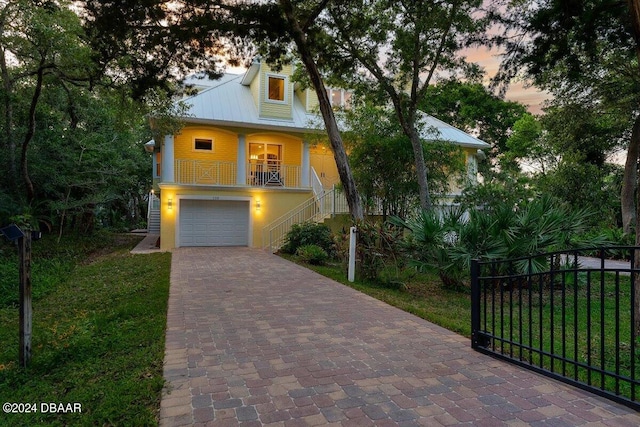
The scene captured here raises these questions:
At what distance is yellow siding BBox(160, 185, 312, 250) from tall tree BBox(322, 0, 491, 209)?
5179mm

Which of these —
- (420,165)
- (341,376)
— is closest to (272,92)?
(420,165)

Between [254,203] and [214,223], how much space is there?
1.71 m

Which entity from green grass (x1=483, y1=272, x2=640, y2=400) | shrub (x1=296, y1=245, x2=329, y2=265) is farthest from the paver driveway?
shrub (x1=296, y1=245, x2=329, y2=265)

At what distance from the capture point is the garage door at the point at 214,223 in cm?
1409

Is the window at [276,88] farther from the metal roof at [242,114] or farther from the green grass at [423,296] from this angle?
the green grass at [423,296]

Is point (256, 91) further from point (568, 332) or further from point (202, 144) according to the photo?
point (568, 332)

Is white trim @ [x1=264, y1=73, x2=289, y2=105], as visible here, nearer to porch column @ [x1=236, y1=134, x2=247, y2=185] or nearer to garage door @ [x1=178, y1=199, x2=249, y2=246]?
porch column @ [x1=236, y1=134, x2=247, y2=185]

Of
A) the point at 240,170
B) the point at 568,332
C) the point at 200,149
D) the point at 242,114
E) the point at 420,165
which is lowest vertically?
the point at 568,332

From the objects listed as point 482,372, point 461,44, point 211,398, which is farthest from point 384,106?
point 211,398

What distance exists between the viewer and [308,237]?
12047 mm

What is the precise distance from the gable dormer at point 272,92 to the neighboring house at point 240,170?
4 cm

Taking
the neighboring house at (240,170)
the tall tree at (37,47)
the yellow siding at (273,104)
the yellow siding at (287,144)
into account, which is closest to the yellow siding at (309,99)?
the neighboring house at (240,170)

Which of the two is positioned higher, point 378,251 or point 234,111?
point 234,111

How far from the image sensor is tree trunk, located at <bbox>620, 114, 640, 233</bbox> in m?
11.4
